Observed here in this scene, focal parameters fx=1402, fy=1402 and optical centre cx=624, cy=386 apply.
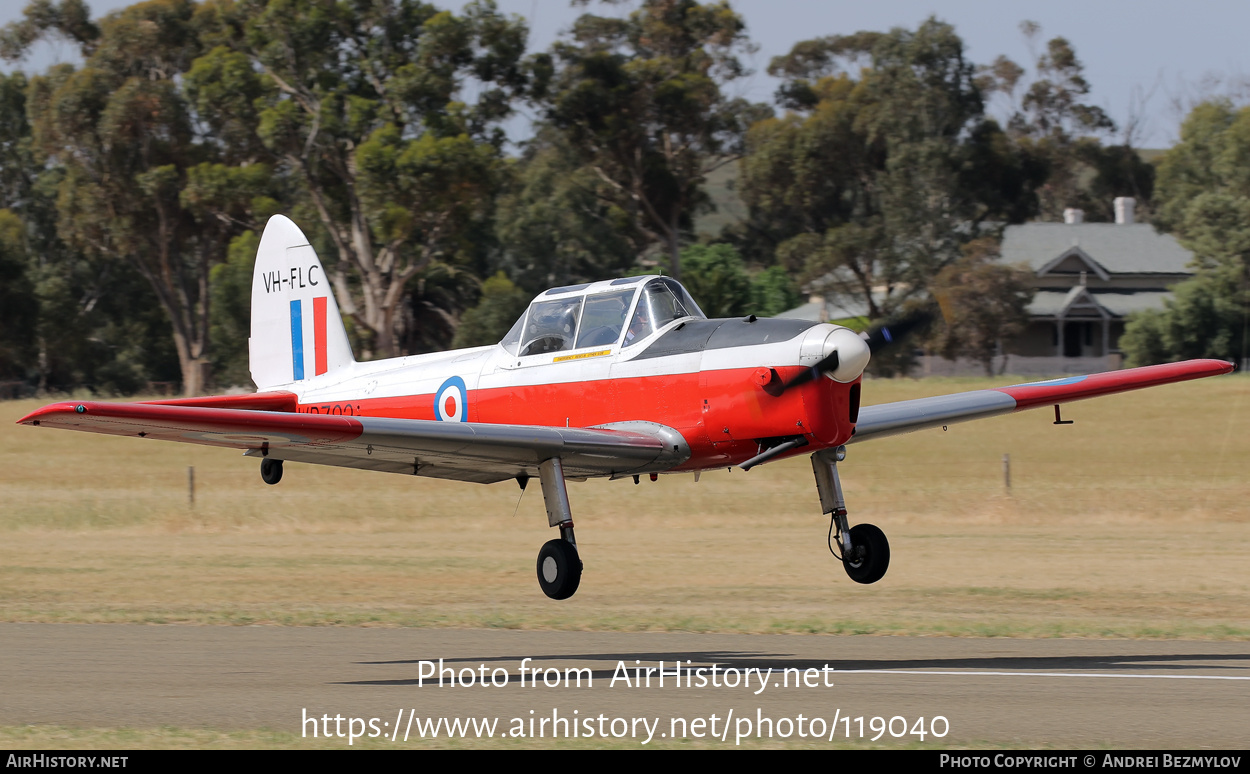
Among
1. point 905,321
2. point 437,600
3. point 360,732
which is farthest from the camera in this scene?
point 437,600

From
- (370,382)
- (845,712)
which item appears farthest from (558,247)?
(845,712)

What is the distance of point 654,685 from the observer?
40.7 feet

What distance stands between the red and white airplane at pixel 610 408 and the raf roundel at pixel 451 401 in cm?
2

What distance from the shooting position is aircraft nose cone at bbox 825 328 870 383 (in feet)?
39.8

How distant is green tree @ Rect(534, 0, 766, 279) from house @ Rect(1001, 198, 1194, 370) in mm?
17654

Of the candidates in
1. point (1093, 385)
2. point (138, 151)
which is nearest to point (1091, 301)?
point (138, 151)

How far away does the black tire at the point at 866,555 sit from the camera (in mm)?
13617

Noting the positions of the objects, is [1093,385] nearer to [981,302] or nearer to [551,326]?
[551,326]

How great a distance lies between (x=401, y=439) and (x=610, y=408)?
2132mm

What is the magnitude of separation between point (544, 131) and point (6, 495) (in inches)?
2023

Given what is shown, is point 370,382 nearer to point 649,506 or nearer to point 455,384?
point 455,384

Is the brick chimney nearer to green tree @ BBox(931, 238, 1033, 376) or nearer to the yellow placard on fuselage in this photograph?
green tree @ BBox(931, 238, 1033, 376)

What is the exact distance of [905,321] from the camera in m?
12.8

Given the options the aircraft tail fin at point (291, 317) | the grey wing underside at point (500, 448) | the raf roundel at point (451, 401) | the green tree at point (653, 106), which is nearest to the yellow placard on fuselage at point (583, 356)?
the grey wing underside at point (500, 448)
